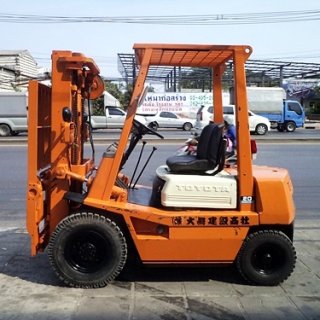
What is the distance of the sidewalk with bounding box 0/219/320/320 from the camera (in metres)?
4.21

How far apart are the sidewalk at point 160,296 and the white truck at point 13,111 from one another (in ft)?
73.3

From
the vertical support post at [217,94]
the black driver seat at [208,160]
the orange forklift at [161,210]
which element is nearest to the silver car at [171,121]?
the vertical support post at [217,94]

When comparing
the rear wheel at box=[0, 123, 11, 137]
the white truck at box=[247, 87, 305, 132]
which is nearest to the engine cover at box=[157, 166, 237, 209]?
the rear wheel at box=[0, 123, 11, 137]

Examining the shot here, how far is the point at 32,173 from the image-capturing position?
486 centimetres

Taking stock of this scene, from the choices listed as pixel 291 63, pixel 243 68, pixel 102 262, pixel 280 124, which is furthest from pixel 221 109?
pixel 291 63

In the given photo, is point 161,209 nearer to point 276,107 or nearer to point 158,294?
point 158,294

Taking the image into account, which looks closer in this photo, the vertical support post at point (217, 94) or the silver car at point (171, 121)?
the vertical support post at point (217, 94)

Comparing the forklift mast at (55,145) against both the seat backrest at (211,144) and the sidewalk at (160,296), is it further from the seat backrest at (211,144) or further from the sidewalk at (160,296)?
the seat backrest at (211,144)

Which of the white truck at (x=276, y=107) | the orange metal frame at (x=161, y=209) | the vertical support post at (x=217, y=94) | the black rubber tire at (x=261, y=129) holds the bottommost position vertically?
the orange metal frame at (x=161, y=209)

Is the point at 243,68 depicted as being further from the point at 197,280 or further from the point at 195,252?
the point at 197,280

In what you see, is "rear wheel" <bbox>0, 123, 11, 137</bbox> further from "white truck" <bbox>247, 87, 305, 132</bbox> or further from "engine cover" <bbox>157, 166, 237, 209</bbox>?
"engine cover" <bbox>157, 166, 237, 209</bbox>

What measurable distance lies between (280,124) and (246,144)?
1205 inches

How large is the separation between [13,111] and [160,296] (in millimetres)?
23988

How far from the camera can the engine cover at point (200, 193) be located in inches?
191
